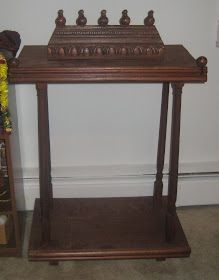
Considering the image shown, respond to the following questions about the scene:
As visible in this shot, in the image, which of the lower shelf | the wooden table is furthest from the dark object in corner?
the lower shelf

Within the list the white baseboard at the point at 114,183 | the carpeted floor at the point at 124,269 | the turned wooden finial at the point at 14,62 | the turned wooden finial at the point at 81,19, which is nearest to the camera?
the turned wooden finial at the point at 14,62

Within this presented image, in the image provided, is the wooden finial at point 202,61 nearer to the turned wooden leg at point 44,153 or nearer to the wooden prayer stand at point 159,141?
the wooden prayer stand at point 159,141

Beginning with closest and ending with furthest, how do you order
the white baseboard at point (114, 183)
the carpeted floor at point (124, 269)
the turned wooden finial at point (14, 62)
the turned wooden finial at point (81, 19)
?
the turned wooden finial at point (14, 62) < the turned wooden finial at point (81, 19) < the carpeted floor at point (124, 269) < the white baseboard at point (114, 183)

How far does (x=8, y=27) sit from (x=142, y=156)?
2.60ft

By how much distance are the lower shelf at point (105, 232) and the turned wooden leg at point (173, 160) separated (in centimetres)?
8

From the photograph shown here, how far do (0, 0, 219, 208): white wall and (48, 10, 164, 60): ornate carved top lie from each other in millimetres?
224

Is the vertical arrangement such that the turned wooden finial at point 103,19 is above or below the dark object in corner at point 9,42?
above

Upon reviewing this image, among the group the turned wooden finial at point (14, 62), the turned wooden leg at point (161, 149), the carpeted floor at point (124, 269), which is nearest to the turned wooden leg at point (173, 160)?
the carpeted floor at point (124, 269)

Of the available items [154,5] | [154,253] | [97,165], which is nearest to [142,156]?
[97,165]

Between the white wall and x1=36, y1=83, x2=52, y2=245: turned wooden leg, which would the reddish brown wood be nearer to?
x1=36, y1=83, x2=52, y2=245: turned wooden leg

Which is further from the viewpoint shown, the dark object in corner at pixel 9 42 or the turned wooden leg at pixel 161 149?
the turned wooden leg at pixel 161 149

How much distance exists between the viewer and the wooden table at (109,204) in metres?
1.30

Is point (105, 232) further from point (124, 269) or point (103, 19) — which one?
point (103, 19)

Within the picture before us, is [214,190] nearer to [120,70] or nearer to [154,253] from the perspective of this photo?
[154,253]
